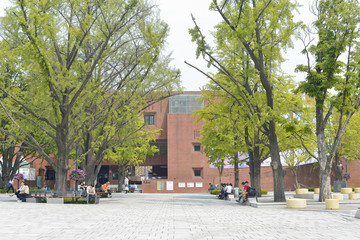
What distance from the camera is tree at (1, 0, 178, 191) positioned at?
2325 cm

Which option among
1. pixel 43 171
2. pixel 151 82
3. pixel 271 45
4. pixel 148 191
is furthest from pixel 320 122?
pixel 43 171

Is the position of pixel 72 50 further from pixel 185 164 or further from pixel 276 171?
pixel 185 164

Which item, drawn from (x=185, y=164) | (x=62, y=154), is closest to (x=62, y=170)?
(x=62, y=154)

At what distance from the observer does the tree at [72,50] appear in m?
23.2

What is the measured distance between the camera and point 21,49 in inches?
882

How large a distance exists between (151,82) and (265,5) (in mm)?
10114

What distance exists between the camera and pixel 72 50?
26094 mm

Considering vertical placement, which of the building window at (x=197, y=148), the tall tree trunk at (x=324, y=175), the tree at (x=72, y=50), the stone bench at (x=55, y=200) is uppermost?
the tree at (x=72, y=50)

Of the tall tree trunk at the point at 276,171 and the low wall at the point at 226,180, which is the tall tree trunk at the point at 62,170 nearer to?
the tall tree trunk at the point at 276,171

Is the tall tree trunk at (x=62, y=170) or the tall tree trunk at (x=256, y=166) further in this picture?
the tall tree trunk at (x=256, y=166)

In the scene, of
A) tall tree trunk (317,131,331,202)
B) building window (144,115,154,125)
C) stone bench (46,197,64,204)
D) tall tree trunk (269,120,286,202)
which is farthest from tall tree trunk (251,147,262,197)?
building window (144,115,154,125)

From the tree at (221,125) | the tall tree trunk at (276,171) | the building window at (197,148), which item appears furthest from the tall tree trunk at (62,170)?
the building window at (197,148)

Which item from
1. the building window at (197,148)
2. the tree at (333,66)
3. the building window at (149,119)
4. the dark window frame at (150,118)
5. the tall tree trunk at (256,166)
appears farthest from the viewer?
the building window at (149,119)

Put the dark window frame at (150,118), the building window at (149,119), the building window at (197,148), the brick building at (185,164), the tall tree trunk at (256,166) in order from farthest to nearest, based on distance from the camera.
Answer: the building window at (149,119) < the dark window frame at (150,118) < the building window at (197,148) < the brick building at (185,164) < the tall tree trunk at (256,166)
